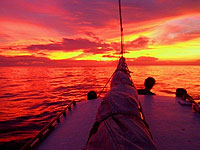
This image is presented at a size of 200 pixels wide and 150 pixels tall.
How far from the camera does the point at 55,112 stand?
39.7 ft

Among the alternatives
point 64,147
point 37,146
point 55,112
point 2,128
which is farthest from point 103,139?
point 55,112

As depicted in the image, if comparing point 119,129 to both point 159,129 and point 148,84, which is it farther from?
point 148,84

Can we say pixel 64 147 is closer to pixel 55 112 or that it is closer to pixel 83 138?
pixel 83 138

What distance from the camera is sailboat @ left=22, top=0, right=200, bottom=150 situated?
1711 millimetres

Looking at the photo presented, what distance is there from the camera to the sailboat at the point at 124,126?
1711 mm

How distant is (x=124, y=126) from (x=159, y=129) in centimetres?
262

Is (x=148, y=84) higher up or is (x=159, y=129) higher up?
(x=148, y=84)

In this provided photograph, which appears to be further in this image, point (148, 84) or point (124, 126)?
point (148, 84)

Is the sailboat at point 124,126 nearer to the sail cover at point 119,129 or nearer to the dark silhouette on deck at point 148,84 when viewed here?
the sail cover at point 119,129

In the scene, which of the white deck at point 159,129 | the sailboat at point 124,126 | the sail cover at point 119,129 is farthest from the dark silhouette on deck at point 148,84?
the sail cover at point 119,129

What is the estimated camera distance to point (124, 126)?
1810 mm

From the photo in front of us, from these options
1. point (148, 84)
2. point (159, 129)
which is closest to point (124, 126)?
point (159, 129)

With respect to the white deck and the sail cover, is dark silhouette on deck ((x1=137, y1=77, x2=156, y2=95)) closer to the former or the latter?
the white deck

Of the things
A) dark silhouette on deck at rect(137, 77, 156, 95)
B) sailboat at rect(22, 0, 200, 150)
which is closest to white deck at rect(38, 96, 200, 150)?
sailboat at rect(22, 0, 200, 150)
